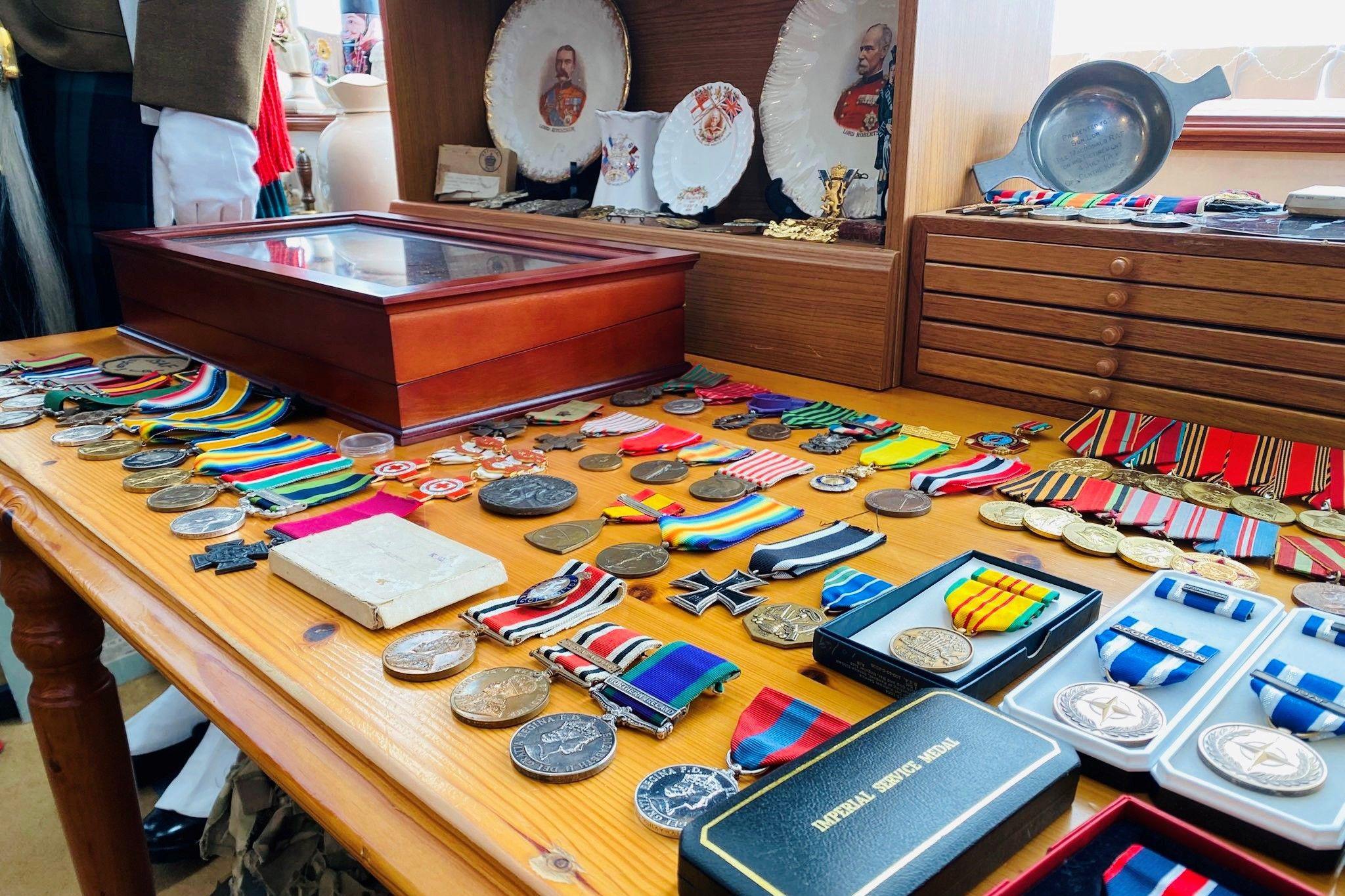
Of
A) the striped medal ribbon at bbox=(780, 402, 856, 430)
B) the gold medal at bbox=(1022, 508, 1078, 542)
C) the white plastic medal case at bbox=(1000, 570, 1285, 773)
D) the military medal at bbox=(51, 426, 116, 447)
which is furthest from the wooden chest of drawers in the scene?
the military medal at bbox=(51, 426, 116, 447)

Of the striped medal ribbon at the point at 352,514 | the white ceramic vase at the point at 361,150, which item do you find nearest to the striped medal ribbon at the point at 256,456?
the striped medal ribbon at the point at 352,514

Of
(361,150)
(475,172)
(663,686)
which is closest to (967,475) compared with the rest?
(663,686)

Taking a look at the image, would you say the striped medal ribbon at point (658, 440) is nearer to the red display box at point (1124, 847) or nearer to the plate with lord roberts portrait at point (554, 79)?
the red display box at point (1124, 847)

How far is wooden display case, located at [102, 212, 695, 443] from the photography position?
1.11 metres

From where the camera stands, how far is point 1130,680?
A: 617mm

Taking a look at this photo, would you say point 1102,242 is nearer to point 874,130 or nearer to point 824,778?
point 874,130

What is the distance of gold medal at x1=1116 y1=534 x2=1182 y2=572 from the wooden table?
20mm

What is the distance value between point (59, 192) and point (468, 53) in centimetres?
83

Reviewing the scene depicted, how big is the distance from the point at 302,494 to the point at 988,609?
674mm

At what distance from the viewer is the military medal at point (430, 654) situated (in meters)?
0.66

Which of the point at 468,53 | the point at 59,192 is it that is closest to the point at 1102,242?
the point at 468,53

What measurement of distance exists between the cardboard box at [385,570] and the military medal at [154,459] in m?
0.33

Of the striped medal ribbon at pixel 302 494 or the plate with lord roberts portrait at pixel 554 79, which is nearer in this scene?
the striped medal ribbon at pixel 302 494

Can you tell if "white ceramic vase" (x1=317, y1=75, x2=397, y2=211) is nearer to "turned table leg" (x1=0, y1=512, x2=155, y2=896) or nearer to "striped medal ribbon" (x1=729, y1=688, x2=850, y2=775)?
"turned table leg" (x1=0, y1=512, x2=155, y2=896)
